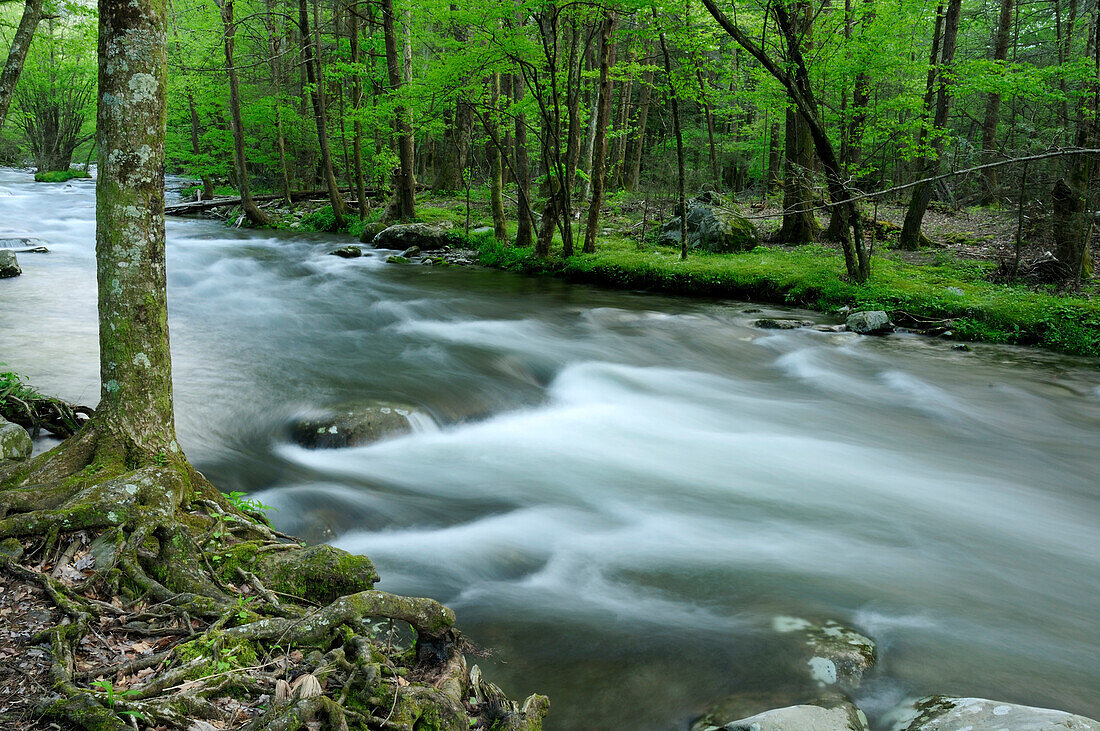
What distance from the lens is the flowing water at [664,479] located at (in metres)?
4.00

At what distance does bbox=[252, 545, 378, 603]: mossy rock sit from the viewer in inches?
140

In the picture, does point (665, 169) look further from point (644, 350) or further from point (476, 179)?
point (644, 350)

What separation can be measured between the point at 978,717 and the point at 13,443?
591 cm

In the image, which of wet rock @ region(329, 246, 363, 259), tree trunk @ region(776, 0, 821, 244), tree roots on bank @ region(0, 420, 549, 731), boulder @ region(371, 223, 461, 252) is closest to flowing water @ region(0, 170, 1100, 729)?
tree roots on bank @ region(0, 420, 549, 731)

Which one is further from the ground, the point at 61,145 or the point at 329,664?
the point at 61,145

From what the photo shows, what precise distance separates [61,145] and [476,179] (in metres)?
31.8

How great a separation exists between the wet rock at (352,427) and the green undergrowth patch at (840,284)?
8.40 m

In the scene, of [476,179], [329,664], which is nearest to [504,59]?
[329,664]

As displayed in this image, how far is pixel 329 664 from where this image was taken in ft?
8.80

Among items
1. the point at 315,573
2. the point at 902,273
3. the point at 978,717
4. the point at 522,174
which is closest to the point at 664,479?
the point at 978,717

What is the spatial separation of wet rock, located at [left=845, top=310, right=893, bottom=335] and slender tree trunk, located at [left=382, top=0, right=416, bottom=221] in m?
11.8

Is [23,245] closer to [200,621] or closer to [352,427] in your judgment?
[352,427]

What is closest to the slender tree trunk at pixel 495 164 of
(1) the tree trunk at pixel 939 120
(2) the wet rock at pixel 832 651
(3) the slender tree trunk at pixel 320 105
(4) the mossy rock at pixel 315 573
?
(3) the slender tree trunk at pixel 320 105

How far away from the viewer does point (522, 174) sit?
52.8 feet
